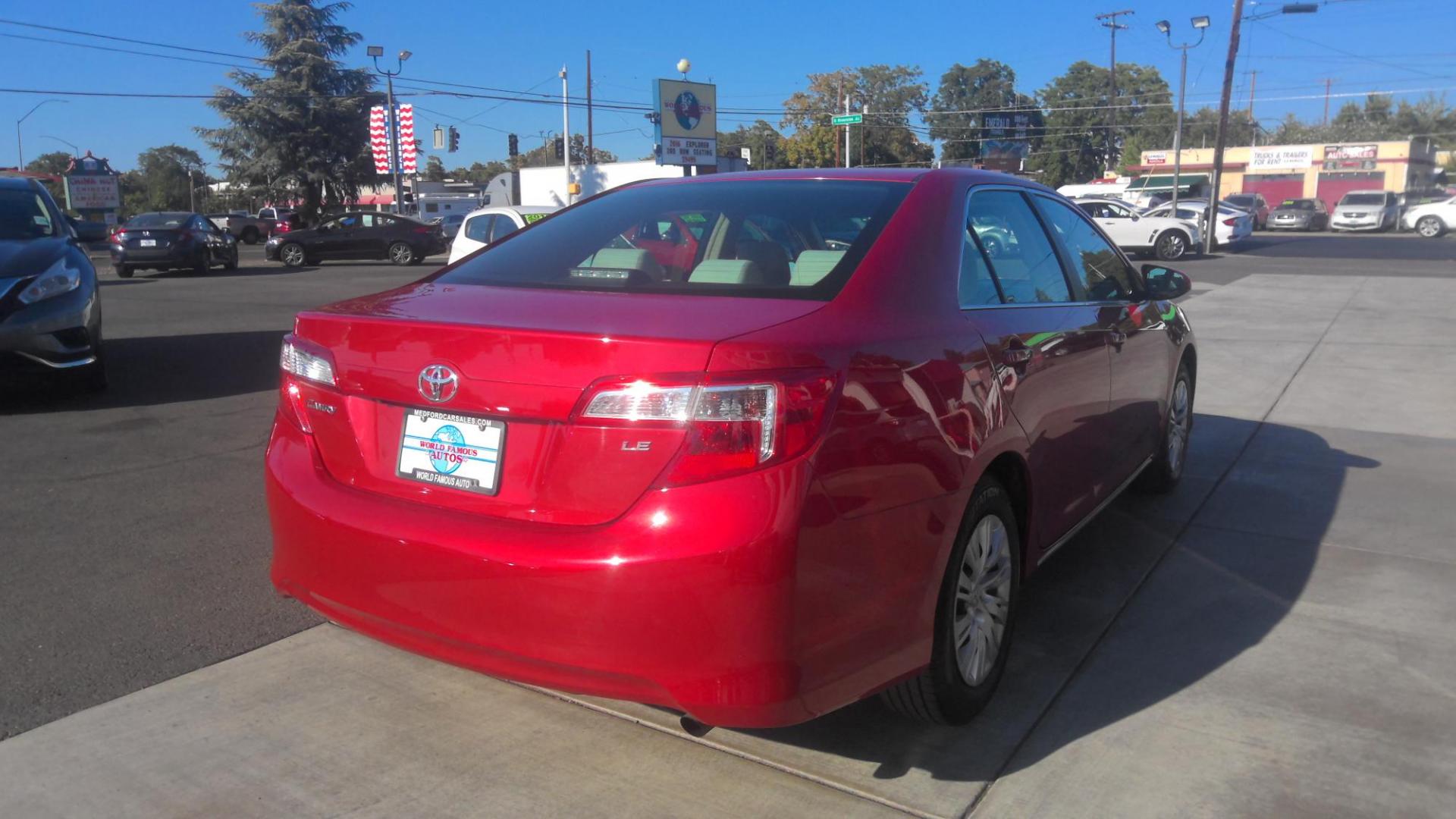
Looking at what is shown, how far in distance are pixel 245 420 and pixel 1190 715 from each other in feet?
20.0

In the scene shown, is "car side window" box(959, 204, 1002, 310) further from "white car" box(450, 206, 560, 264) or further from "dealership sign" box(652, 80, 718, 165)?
"dealership sign" box(652, 80, 718, 165)

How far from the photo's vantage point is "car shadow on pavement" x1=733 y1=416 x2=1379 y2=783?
10.4 ft

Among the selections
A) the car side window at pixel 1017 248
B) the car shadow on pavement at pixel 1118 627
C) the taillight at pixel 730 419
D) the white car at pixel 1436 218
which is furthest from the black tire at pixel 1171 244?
the taillight at pixel 730 419

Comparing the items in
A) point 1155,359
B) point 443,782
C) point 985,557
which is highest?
point 1155,359

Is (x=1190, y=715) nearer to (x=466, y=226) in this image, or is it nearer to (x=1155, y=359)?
(x=1155, y=359)

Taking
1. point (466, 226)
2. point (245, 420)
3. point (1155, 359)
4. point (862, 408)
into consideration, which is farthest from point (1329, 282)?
point (862, 408)

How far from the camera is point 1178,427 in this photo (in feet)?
18.8

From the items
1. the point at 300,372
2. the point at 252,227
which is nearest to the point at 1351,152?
the point at 252,227

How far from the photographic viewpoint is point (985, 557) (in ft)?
10.6

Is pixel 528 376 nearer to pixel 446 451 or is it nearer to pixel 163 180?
pixel 446 451

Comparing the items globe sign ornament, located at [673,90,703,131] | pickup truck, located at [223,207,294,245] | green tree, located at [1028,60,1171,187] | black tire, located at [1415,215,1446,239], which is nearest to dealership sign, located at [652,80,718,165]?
globe sign ornament, located at [673,90,703,131]

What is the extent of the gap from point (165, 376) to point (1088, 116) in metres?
101

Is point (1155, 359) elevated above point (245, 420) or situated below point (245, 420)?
above

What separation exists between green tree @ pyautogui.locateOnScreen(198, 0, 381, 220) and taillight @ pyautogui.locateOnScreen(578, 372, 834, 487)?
49.4 m
